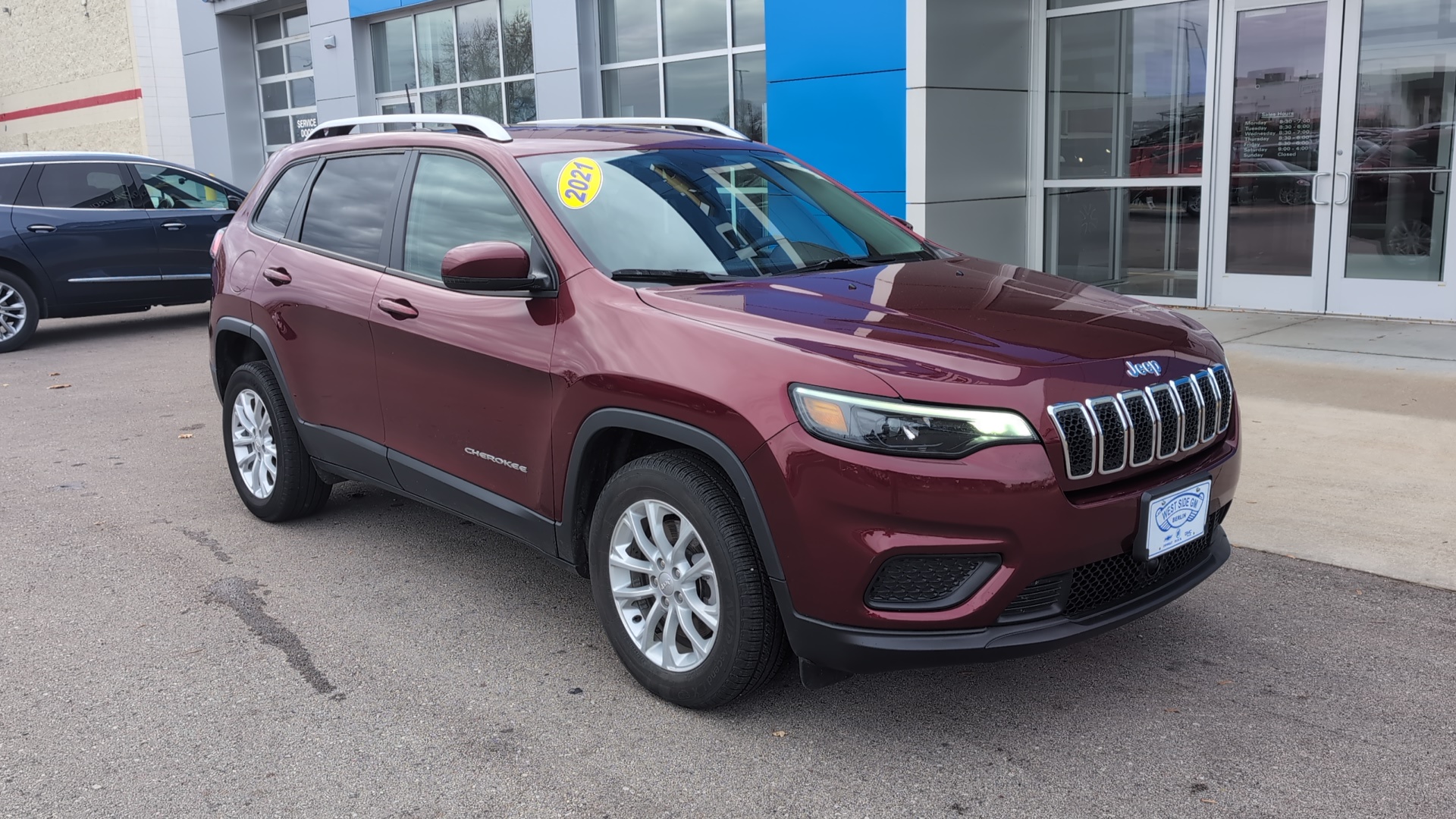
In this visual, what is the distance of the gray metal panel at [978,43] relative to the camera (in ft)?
34.0

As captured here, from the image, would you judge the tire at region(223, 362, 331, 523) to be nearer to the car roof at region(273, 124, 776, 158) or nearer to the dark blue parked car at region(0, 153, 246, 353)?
the car roof at region(273, 124, 776, 158)

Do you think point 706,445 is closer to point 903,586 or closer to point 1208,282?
point 903,586

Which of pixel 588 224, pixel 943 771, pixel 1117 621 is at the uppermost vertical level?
pixel 588 224

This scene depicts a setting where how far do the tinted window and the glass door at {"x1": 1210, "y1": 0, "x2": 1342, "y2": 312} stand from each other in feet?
26.0

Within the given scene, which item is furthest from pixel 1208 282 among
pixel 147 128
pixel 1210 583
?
pixel 147 128

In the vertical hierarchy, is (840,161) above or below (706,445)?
above

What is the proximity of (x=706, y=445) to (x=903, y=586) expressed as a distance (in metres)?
0.64

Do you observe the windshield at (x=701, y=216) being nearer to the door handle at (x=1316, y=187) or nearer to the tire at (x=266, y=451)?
the tire at (x=266, y=451)

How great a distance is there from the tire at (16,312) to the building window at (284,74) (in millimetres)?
8211

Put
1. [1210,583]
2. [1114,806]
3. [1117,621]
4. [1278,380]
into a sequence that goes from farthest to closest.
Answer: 1. [1278,380]
2. [1210,583]
3. [1117,621]
4. [1114,806]

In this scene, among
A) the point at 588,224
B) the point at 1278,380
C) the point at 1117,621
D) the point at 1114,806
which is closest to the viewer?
the point at 1114,806

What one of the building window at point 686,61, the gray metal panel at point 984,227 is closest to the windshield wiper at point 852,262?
the gray metal panel at point 984,227

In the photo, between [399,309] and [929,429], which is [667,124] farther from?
[929,429]

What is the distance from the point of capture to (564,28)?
13.9 meters
